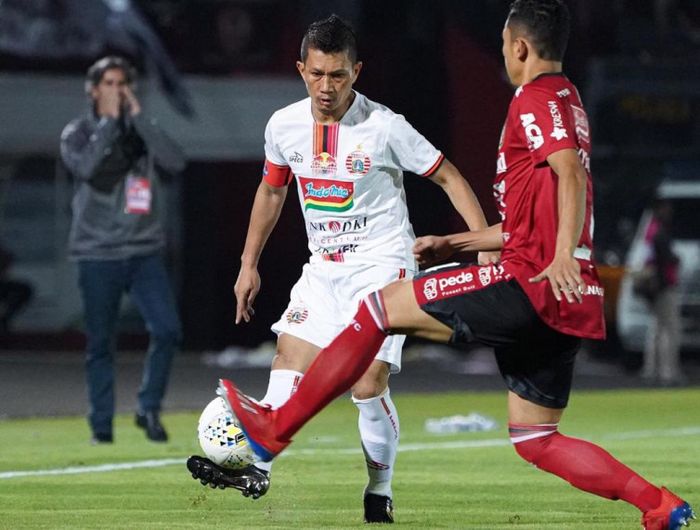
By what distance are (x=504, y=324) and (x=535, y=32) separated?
45.5 inches

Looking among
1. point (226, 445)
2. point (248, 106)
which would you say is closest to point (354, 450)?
point (226, 445)

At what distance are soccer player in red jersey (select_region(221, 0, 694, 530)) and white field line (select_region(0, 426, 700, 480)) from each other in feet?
12.6

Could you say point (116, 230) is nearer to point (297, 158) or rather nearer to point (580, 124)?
point (297, 158)

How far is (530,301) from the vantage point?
22.8ft

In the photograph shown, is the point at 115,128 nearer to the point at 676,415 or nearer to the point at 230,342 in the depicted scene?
the point at 676,415

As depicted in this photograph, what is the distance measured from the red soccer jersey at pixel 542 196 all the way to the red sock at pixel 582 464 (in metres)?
0.45

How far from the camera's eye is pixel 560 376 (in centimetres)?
718

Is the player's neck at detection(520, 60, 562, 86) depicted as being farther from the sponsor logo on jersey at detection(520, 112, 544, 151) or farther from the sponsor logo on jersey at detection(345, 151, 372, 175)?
the sponsor logo on jersey at detection(345, 151, 372, 175)

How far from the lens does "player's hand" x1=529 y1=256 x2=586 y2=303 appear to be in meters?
6.78

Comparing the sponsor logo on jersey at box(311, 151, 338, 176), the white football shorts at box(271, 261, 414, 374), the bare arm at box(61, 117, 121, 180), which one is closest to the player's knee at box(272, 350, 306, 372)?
the white football shorts at box(271, 261, 414, 374)

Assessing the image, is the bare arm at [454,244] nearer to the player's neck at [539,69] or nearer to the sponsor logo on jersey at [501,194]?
the sponsor logo on jersey at [501,194]

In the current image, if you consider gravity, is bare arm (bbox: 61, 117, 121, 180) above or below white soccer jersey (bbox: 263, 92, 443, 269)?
below

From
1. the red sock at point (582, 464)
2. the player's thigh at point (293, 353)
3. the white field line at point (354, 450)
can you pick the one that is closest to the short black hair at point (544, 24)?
the red sock at point (582, 464)

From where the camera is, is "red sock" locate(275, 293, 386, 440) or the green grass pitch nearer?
"red sock" locate(275, 293, 386, 440)
